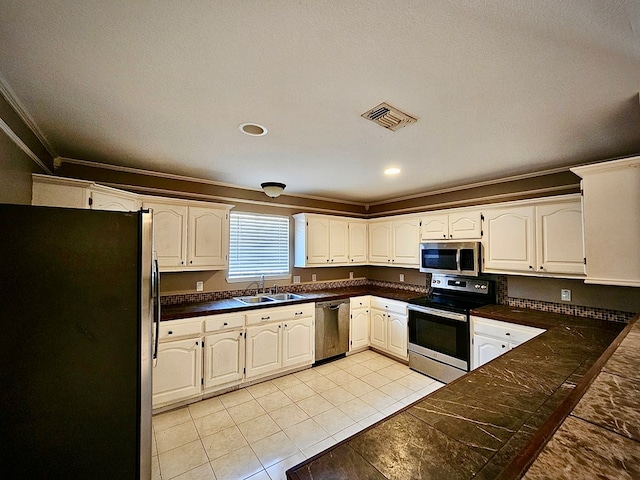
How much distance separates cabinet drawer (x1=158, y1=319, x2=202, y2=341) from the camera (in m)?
2.64

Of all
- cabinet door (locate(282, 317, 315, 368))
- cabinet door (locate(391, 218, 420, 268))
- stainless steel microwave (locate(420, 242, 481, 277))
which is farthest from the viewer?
cabinet door (locate(391, 218, 420, 268))

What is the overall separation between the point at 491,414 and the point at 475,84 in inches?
63.5

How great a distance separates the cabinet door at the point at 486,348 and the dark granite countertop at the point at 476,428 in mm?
1032

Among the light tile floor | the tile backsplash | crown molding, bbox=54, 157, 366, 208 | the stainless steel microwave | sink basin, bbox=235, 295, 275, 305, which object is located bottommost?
the light tile floor

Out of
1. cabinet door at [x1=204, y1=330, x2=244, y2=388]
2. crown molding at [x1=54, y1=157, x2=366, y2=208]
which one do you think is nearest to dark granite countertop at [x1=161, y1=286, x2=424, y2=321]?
cabinet door at [x1=204, y1=330, x2=244, y2=388]

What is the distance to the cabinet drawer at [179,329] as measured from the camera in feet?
8.66

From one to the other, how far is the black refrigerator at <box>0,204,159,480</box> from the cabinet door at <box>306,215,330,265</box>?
9.57 ft

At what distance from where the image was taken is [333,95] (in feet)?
5.23

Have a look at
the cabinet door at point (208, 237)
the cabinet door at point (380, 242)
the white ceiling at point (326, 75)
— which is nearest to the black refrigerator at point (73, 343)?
the white ceiling at point (326, 75)

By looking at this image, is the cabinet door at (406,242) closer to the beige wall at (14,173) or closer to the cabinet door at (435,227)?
the cabinet door at (435,227)

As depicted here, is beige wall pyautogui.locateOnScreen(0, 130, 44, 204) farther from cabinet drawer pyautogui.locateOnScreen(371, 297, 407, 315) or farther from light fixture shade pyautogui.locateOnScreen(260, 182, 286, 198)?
cabinet drawer pyautogui.locateOnScreen(371, 297, 407, 315)

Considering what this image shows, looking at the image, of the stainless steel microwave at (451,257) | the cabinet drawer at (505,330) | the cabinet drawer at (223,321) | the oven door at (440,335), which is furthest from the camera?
the stainless steel microwave at (451,257)

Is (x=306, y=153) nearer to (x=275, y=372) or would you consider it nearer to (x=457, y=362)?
(x=275, y=372)

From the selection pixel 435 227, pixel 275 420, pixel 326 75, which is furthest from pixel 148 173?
pixel 435 227
